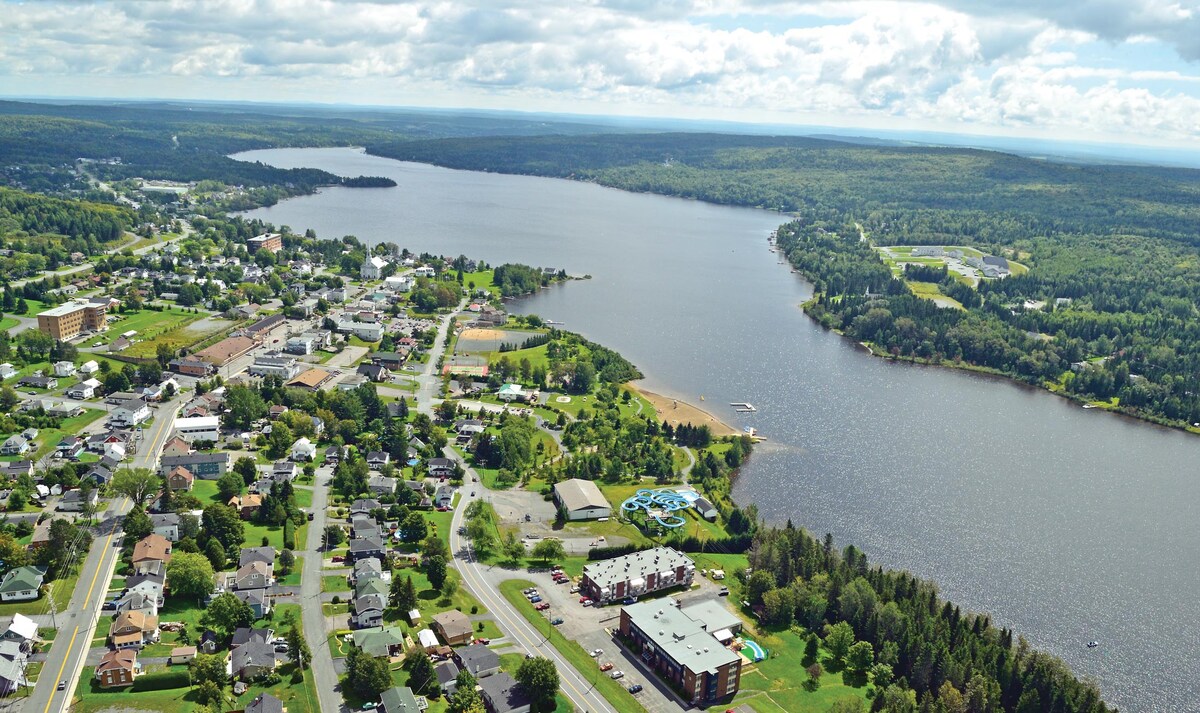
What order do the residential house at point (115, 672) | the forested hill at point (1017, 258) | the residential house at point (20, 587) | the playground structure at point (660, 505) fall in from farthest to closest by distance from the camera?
1. the forested hill at point (1017, 258)
2. the playground structure at point (660, 505)
3. the residential house at point (20, 587)
4. the residential house at point (115, 672)

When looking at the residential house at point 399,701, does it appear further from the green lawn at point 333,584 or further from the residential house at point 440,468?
the residential house at point 440,468

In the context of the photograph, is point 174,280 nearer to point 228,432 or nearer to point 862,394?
point 228,432

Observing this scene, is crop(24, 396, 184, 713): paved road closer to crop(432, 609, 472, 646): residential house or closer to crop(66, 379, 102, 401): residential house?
crop(432, 609, 472, 646): residential house

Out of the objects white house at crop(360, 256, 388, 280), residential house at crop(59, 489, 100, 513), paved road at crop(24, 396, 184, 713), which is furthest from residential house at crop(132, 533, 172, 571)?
white house at crop(360, 256, 388, 280)

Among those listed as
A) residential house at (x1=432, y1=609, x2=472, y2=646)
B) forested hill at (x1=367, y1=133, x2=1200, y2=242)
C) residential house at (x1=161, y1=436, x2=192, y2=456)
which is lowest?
residential house at (x1=432, y1=609, x2=472, y2=646)

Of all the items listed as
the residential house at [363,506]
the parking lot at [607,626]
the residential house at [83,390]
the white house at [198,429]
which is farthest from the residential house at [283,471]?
the residential house at [83,390]

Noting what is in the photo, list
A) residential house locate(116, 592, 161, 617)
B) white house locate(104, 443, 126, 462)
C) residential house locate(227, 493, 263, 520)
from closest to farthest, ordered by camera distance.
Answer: residential house locate(116, 592, 161, 617), residential house locate(227, 493, 263, 520), white house locate(104, 443, 126, 462)

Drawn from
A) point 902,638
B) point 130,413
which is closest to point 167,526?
point 130,413
